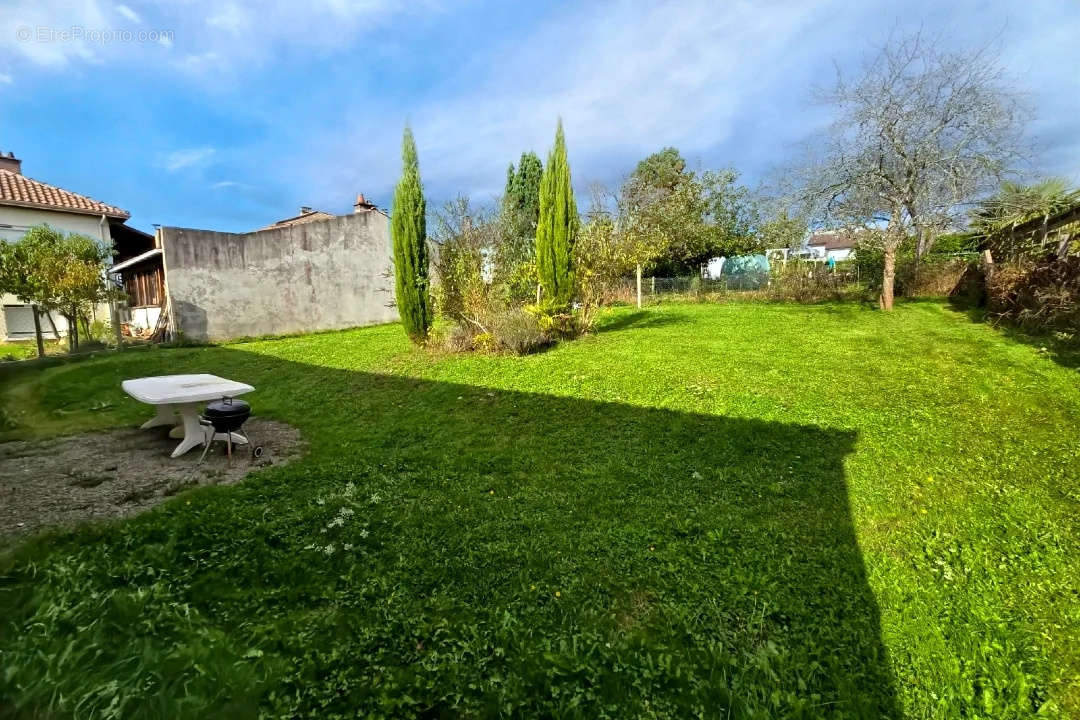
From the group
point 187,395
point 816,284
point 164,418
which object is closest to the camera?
point 187,395

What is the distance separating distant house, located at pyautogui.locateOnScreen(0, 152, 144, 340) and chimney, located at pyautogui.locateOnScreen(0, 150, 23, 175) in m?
0.48

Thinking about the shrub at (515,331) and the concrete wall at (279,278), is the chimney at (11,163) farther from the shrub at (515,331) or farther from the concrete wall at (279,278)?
Answer: the shrub at (515,331)

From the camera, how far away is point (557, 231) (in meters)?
9.81

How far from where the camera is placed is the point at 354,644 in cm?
231

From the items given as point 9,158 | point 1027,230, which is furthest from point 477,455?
point 9,158

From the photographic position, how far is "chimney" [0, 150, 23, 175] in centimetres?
1845

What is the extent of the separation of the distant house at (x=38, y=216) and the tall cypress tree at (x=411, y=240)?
512 inches

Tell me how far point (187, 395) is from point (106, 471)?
0.90 meters

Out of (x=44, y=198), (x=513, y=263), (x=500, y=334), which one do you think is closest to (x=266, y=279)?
(x=44, y=198)

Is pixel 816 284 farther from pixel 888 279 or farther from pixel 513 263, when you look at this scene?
pixel 513 263

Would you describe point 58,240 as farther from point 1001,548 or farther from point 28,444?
point 1001,548

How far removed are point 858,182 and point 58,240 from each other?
20.8m

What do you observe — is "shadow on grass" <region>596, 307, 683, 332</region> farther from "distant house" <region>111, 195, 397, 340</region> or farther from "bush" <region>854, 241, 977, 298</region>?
"bush" <region>854, 241, 977, 298</region>

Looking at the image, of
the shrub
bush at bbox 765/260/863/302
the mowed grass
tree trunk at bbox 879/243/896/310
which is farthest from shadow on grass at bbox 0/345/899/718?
bush at bbox 765/260/863/302
